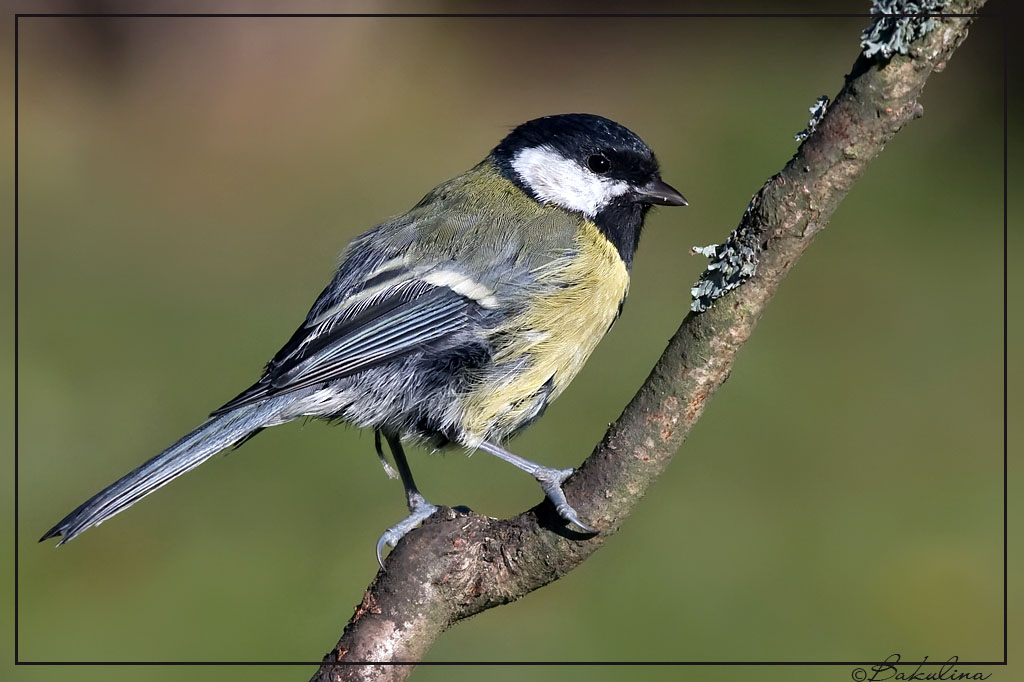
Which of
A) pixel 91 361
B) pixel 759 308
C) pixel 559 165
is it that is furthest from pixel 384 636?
pixel 91 361

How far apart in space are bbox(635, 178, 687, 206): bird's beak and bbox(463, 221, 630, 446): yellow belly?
0.20 m

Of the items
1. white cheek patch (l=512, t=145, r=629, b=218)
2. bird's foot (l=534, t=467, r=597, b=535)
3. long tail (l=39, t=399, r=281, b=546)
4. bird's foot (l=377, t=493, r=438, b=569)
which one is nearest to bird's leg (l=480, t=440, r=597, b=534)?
bird's foot (l=534, t=467, r=597, b=535)

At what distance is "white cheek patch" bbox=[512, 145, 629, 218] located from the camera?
8.10 feet

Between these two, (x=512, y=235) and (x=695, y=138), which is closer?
(x=512, y=235)

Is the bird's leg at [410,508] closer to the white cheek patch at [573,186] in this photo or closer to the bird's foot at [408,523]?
the bird's foot at [408,523]

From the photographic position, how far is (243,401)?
212 centimetres

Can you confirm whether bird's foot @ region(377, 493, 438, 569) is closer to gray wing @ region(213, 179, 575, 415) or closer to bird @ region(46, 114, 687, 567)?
bird @ region(46, 114, 687, 567)

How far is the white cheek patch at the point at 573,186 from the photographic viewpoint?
8.10 ft

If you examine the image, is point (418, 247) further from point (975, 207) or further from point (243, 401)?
point (975, 207)

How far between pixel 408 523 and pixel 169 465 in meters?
0.55

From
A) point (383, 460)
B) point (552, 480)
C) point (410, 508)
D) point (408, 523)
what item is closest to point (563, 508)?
point (552, 480)

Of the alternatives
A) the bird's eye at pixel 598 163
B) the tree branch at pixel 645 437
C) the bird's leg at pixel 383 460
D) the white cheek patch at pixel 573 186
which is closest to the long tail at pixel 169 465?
the bird's leg at pixel 383 460

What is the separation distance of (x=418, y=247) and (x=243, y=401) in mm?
557

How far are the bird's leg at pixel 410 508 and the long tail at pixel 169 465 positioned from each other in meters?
0.37
